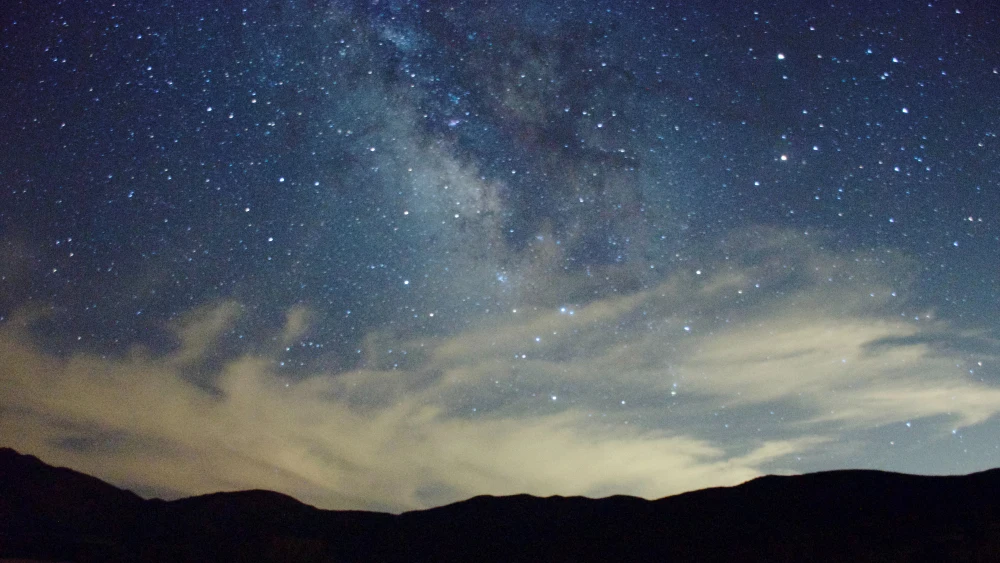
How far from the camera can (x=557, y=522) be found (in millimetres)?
24281

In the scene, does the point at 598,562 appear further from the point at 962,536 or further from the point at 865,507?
the point at 962,536

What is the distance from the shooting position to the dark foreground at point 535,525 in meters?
16.8

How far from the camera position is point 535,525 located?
24281 millimetres

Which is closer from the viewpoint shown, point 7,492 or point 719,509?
point 719,509

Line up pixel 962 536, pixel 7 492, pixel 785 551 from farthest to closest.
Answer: pixel 7 492 < pixel 785 551 < pixel 962 536

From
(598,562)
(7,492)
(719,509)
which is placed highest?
(7,492)

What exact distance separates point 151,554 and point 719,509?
21.5 meters

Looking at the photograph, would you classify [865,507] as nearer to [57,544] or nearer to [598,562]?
[598,562]

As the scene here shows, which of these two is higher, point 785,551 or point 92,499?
point 92,499

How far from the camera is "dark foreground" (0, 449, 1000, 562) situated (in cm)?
1678

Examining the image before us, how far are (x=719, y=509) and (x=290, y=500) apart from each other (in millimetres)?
19323

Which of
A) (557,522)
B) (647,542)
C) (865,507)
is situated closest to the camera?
(865,507)

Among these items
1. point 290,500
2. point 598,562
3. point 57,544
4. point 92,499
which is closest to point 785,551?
point 598,562

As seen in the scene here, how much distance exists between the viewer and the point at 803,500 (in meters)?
20.7
